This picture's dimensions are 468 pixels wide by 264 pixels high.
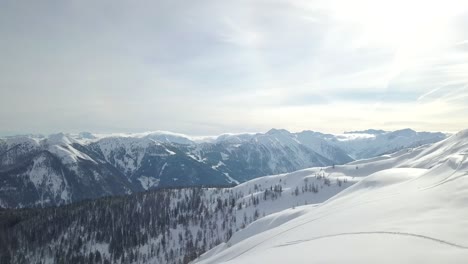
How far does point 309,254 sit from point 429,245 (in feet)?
24.8

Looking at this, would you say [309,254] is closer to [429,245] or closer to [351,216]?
[429,245]

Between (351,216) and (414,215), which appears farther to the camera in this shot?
(351,216)

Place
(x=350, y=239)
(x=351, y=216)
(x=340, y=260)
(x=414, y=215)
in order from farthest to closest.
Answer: (x=351, y=216), (x=414, y=215), (x=350, y=239), (x=340, y=260)

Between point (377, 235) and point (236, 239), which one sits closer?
point (377, 235)

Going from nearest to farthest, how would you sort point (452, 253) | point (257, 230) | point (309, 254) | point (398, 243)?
point (452, 253), point (398, 243), point (309, 254), point (257, 230)

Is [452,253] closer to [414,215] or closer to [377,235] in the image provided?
[377,235]

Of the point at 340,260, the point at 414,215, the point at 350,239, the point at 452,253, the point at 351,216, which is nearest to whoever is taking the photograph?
the point at 452,253

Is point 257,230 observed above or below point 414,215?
below

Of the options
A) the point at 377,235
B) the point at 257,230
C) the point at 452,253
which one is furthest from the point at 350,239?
the point at 257,230

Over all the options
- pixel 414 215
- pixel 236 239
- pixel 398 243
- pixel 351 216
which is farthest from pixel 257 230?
pixel 398 243

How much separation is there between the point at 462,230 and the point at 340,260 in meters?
8.79

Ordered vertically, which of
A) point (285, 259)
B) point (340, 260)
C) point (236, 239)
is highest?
point (340, 260)

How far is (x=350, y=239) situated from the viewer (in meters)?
25.4

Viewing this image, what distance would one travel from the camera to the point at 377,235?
80.4ft
